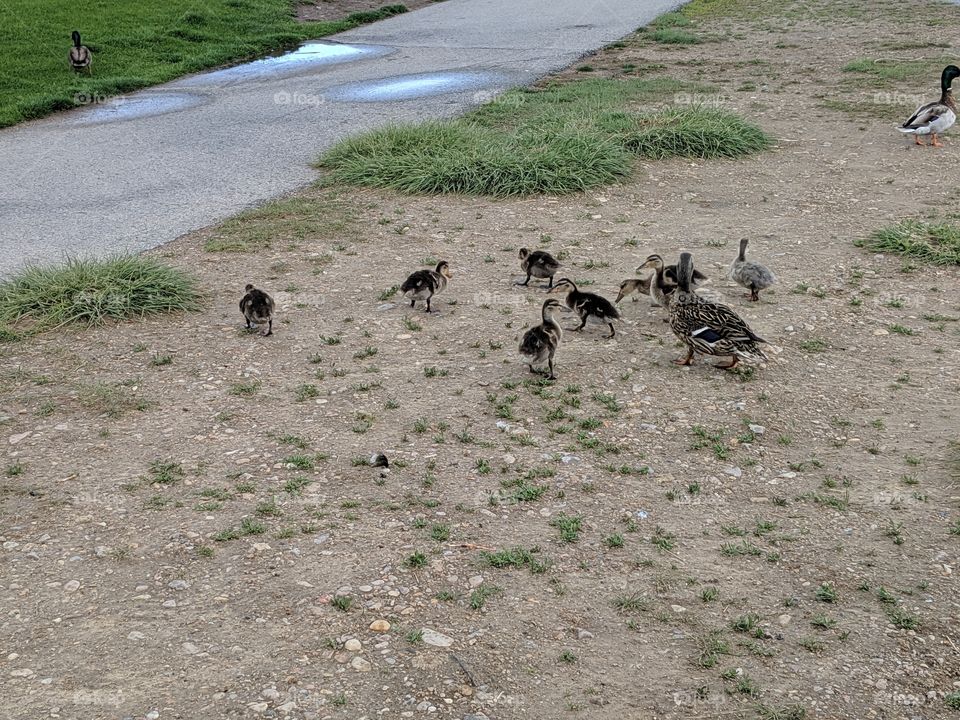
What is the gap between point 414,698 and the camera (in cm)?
434

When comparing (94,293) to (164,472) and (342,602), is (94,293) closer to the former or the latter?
(164,472)

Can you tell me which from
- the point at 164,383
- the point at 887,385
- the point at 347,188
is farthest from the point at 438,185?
the point at 887,385

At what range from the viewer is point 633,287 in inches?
334

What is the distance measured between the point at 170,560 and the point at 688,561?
106 inches

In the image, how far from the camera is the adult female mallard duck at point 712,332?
7055 mm

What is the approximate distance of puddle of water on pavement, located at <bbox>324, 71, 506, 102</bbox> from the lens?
16078 mm

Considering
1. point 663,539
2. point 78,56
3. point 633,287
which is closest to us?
point 663,539

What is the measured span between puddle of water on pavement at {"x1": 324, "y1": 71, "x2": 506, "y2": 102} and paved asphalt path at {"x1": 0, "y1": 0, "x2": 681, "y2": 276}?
7 cm
